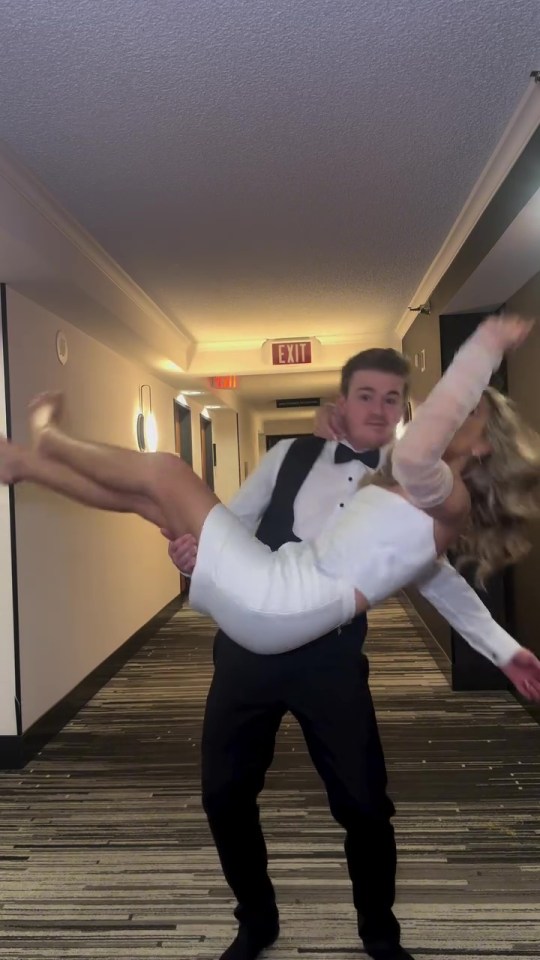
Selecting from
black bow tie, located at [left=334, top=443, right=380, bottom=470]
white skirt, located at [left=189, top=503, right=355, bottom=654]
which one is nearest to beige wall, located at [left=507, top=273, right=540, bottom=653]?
black bow tie, located at [left=334, top=443, right=380, bottom=470]

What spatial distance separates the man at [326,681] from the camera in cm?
167

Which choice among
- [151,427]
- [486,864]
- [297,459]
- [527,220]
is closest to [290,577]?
[297,459]

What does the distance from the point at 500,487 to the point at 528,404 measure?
7.15 ft

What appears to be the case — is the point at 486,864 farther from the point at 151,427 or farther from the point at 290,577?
the point at 151,427

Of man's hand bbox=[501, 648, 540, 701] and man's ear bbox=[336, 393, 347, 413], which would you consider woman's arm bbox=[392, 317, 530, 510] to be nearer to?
man's ear bbox=[336, 393, 347, 413]

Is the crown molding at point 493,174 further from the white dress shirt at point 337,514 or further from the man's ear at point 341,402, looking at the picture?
the white dress shirt at point 337,514

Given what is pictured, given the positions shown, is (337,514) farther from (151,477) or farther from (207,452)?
(207,452)

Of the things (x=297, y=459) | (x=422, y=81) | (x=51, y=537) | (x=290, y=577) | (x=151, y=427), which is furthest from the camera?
(x=151, y=427)

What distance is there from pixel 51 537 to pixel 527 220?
2.65 metres

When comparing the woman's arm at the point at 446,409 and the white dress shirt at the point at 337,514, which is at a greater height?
the woman's arm at the point at 446,409

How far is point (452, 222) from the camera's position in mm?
3355

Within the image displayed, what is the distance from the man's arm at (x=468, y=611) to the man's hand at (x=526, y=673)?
0.01 metres

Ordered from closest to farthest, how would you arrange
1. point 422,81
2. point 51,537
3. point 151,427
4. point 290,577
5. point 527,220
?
1. point 290,577
2. point 422,81
3. point 527,220
4. point 51,537
5. point 151,427

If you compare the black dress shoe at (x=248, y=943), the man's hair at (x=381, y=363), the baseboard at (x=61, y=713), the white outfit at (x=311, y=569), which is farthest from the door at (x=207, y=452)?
the white outfit at (x=311, y=569)
